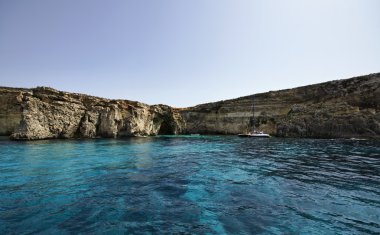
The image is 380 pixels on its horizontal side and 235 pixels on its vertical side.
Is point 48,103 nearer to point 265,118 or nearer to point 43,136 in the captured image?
point 43,136

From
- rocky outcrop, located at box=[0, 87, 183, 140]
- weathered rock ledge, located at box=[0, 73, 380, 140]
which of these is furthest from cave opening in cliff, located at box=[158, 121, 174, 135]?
rocky outcrop, located at box=[0, 87, 183, 140]

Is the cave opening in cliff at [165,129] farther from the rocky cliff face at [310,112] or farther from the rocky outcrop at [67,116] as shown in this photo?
the rocky cliff face at [310,112]

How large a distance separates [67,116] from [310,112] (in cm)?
5332

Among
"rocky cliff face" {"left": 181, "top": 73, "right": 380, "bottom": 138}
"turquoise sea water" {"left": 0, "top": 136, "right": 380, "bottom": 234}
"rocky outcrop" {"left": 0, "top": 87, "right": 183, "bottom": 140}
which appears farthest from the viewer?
"rocky cliff face" {"left": 181, "top": 73, "right": 380, "bottom": 138}

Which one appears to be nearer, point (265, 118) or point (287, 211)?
point (287, 211)

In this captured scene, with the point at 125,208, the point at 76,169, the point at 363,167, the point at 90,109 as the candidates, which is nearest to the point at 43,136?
the point at 90,109

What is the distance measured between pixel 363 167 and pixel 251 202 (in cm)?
1261

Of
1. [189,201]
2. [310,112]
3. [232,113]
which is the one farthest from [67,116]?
[310,112]

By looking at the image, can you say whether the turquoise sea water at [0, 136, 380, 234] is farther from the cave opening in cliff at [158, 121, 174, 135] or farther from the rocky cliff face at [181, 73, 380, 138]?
the cave opening in cliff at [158, 121, 174, 135]

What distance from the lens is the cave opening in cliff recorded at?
8288 cm

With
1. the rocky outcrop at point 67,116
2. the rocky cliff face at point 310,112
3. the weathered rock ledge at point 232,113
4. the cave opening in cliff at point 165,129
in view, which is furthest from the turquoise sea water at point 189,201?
the cave opening in cliff at point 165,129

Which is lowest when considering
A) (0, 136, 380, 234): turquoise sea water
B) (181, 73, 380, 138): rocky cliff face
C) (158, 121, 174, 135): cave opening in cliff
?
(0, 136, 380, 234): turquoise sea water

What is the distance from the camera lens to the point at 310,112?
61.2 meters

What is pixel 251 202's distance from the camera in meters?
9.74
